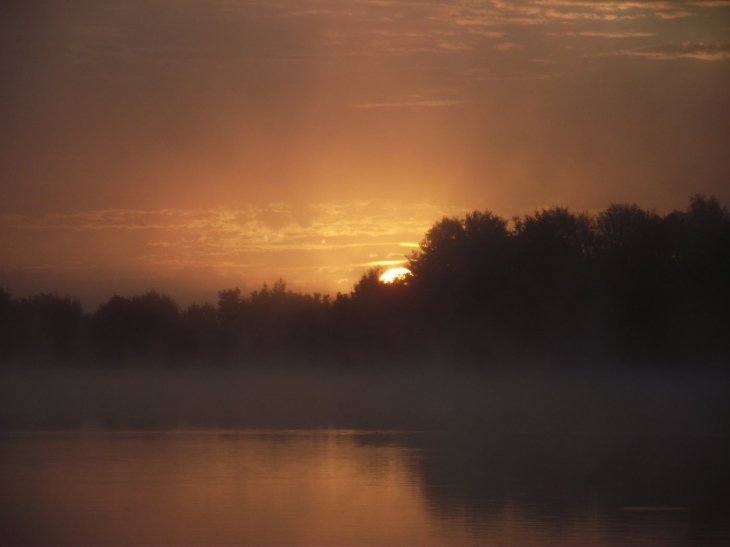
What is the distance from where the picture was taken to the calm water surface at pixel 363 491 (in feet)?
29.8

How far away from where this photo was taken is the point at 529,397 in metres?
31.5

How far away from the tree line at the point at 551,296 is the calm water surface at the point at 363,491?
33.8 meters

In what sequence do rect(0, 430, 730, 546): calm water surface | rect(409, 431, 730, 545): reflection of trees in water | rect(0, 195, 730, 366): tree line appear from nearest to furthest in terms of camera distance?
rect(0, 430, 730, 546): calm water surface, rect(409, 431, 730, 545): reflection of trees in water, rect(0, 195, 730, 366): tree line

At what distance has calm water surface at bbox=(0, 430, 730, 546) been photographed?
907cm

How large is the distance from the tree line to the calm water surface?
33814 mm

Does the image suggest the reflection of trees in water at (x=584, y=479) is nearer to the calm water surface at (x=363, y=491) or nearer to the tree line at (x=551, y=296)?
the calm water surface at (x=363, y=491)

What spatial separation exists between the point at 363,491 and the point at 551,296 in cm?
4359

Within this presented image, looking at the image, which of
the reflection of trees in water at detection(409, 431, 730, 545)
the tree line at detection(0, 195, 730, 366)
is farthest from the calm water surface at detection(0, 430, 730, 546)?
the tree line at detection(0, 195, 730, 366)

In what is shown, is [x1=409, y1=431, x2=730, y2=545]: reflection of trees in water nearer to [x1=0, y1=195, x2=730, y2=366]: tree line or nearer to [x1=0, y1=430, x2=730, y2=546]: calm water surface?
[x1=0, y1=430, x2=730, y2=546]: calm water surface

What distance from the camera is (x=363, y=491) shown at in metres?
11.4

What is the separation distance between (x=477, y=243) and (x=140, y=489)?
50.2 meters

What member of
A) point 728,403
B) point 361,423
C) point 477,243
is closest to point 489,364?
point 477,243

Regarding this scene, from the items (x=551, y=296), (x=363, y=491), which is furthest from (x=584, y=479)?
(x=551, y=296)

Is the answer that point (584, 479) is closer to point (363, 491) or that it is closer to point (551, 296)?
point (363, 491)
